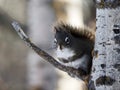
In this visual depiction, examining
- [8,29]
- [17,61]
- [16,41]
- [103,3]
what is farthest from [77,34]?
[16,41]

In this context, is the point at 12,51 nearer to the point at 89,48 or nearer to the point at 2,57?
the point at 2,57

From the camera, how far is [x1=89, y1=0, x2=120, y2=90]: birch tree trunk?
4.54ft

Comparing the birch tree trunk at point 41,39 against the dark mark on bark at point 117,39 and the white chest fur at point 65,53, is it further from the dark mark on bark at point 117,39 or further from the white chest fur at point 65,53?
the dark mark on bark at point 117,39

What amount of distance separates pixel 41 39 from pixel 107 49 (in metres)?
1.60

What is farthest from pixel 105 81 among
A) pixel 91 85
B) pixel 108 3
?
pixel 108 3

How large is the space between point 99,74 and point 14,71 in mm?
4517

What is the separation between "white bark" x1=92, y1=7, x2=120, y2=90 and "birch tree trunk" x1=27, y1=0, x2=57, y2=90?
4.86ft

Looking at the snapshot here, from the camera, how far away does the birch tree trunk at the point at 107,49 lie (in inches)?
54.4

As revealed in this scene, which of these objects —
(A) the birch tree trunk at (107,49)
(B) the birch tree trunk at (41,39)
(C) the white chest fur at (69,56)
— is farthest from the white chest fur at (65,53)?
(B) the birch tree trunk at (41,39)

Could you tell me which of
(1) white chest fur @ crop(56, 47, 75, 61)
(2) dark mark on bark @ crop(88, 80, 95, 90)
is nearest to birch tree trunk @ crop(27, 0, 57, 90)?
(1) white chest fur @ crop(56, 47, 75, 61)

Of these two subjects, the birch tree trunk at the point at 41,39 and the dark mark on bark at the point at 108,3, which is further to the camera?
the birch tree trunk at the point at 41,39

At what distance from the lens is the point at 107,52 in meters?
1.40

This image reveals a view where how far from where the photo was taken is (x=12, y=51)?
601cm

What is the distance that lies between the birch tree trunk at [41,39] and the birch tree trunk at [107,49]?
1.48 meters
